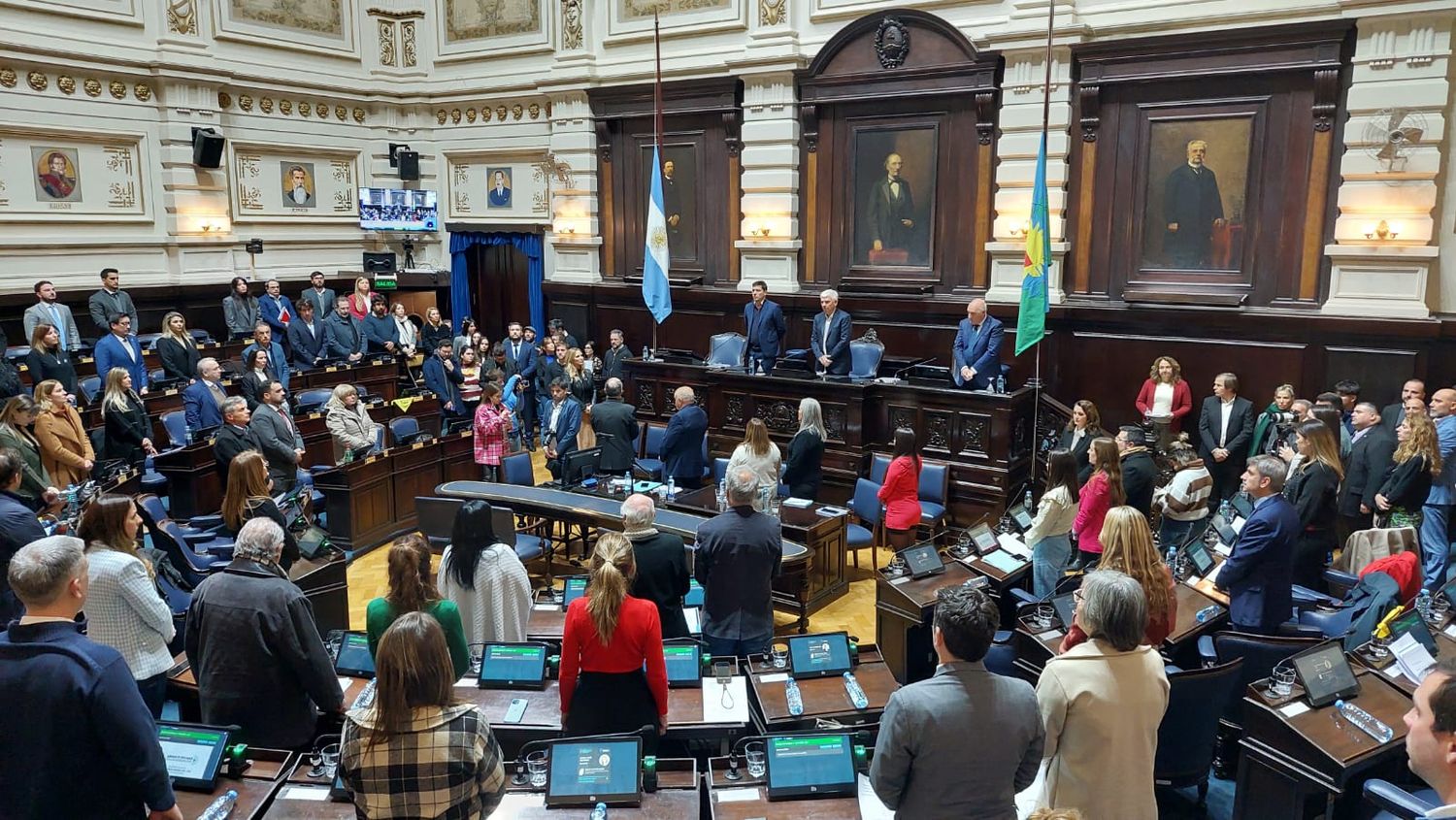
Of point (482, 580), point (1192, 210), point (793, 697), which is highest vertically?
point (1192, 210)

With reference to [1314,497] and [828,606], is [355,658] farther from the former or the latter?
[1314,497]

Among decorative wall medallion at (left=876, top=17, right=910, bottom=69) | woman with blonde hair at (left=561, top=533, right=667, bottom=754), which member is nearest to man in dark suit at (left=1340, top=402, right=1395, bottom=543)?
woman with blonde hair at (left=561, top=533, right=667, bottom=754)

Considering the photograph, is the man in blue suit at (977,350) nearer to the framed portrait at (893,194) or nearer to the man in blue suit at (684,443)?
the framed portrait at (893,194)

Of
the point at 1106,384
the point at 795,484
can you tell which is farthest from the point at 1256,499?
the point at 1106,384

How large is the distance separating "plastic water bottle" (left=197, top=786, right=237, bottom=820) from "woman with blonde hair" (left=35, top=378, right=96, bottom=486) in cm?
522

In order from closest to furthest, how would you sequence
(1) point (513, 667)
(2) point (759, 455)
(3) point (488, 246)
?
(1) point (513, 667), (2) point (759, 455), (3) point (488, 246)

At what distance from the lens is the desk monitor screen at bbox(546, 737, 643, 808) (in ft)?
10.8

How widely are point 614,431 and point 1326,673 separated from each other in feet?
18.9

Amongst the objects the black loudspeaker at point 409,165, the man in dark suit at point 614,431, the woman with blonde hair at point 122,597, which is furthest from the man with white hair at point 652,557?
the black loudspeaker at point 409,165

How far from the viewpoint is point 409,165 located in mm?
15273

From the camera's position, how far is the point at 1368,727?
12.6 ft

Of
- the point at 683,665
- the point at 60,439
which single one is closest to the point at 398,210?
the point at 60,439

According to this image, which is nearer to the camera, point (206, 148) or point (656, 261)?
point (656, 261)

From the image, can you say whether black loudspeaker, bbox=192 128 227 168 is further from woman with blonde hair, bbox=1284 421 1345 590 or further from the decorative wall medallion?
woman with blonde hair, bbox=1284 421 1345 590
